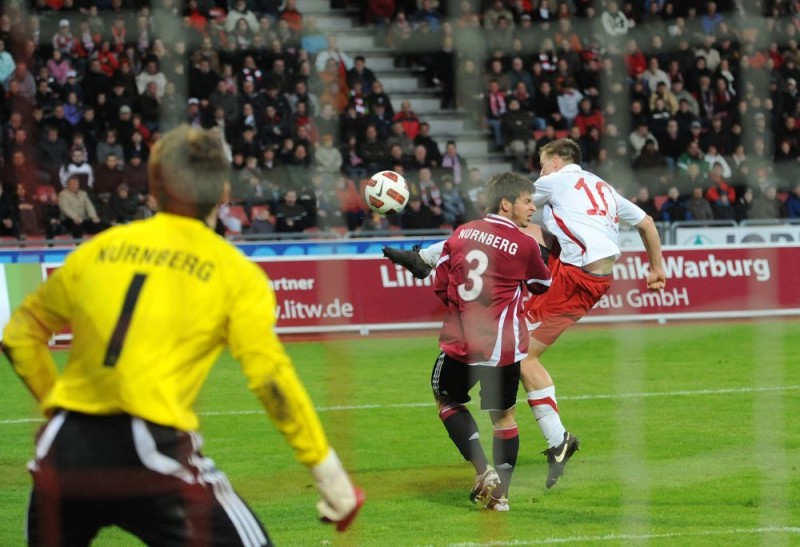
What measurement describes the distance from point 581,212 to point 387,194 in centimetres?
123

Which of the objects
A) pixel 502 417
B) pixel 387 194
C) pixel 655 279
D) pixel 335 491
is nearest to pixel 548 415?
pixel 502 417

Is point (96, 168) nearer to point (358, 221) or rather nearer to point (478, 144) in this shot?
point (478, 144)

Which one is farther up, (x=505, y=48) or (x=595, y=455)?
(x=505, y=48)

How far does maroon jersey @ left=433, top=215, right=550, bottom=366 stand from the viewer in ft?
22.1

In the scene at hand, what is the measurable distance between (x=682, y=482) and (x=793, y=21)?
6.94 meters

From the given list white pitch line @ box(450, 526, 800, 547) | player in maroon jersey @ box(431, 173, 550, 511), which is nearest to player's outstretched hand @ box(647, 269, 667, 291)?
player in maroon jersey @ box(431, 173, 550, 511)

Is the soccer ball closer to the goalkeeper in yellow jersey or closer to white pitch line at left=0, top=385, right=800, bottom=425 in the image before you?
white pitch line at left=0, top=385, right=800, bottom=425

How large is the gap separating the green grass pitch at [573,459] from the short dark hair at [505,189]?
1.62 meters

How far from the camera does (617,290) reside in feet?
51.3

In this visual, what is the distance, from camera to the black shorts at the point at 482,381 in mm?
6815

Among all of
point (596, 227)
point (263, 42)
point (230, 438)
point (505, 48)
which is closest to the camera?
point (596, 227)

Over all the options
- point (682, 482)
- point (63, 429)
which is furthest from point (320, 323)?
point (63, 429)

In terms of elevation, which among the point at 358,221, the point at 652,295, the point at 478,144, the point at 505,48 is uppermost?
the point at 505,48

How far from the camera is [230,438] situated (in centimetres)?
927
